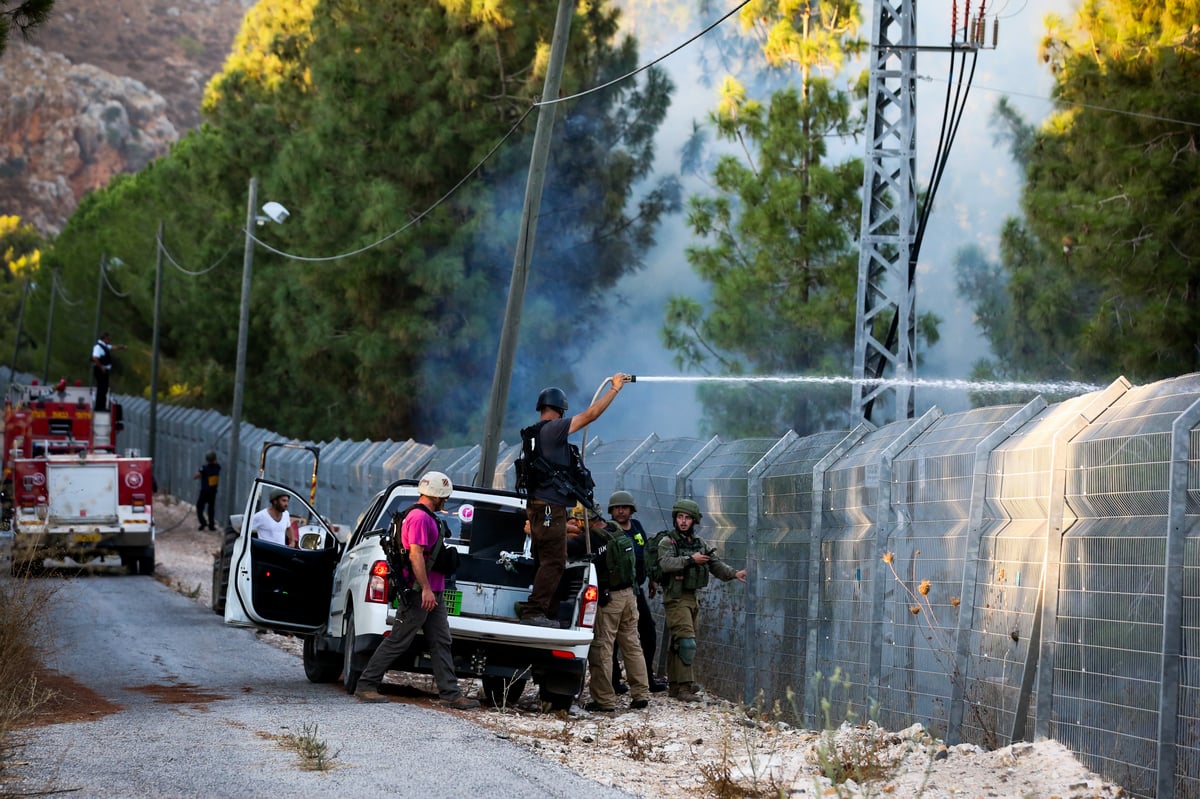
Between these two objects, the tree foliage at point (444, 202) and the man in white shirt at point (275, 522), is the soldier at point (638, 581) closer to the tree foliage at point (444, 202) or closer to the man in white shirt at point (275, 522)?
the man in white shirt at point (275, 522)

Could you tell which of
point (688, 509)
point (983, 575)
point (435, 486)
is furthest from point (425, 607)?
point (983, 575)

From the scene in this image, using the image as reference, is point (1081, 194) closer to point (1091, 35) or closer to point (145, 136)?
point (1091, 35)

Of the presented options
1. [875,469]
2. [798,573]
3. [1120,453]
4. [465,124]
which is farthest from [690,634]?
[465,124]

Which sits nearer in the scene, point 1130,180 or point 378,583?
point 378,583

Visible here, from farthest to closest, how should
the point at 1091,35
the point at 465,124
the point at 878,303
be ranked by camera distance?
the point at 465,124, the point at 1091,35, the point at 878,303

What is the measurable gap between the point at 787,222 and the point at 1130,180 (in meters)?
7.52

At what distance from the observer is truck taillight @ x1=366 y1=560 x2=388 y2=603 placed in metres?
12.1

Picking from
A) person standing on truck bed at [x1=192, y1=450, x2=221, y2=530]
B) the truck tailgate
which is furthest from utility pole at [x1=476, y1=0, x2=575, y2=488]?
person standing on truck bed at [x1=192, y1=450, x2=221, y2=530]

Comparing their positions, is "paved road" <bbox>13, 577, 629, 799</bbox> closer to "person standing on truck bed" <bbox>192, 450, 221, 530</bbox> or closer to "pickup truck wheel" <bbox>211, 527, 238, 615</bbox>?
"pickup truck wheel" <bbox>211, 527, 238, 615</bbox>

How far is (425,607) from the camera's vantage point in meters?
11.6

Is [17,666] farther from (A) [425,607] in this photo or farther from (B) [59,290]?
(B) [59,290]

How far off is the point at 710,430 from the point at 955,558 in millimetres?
24698

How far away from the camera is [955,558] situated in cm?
965

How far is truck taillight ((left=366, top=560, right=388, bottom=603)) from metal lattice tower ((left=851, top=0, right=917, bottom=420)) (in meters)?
7.65
